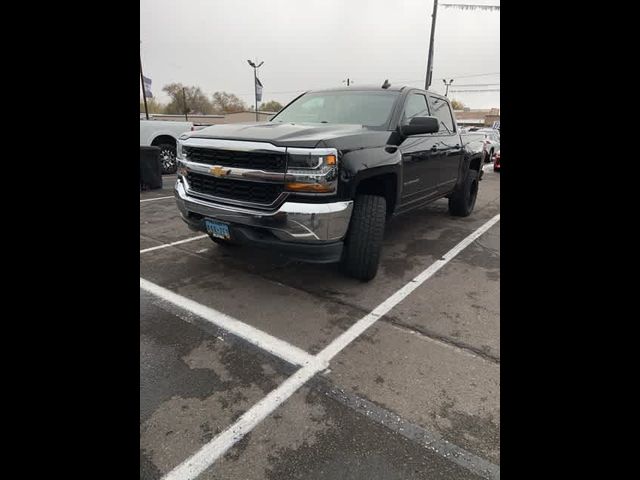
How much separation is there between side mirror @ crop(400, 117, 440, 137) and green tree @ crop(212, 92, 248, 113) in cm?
6395

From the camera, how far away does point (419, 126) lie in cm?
384

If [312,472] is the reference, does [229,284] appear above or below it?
above

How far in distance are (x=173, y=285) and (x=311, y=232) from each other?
5.08 feet

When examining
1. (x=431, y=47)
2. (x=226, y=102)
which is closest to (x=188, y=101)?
(x=226, y=102)

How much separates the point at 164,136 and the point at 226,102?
61983 mm

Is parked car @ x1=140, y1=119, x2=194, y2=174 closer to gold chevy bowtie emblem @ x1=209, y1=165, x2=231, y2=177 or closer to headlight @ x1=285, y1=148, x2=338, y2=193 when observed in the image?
gold chevy bowtie emblem @ x1=209, y1=165, x2=231, y2=177

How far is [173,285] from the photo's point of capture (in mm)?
3754

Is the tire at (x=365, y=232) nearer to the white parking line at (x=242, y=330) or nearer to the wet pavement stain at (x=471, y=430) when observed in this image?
the white parking line at (x=242, y=330)

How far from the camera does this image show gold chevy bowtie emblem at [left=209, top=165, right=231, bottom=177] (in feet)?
10.9

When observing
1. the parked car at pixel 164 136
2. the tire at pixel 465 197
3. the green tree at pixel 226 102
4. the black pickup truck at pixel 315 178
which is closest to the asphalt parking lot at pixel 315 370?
the black pickup truck at pixel 315 178

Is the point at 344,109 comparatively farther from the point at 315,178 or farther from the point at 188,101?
the point at 188,101
